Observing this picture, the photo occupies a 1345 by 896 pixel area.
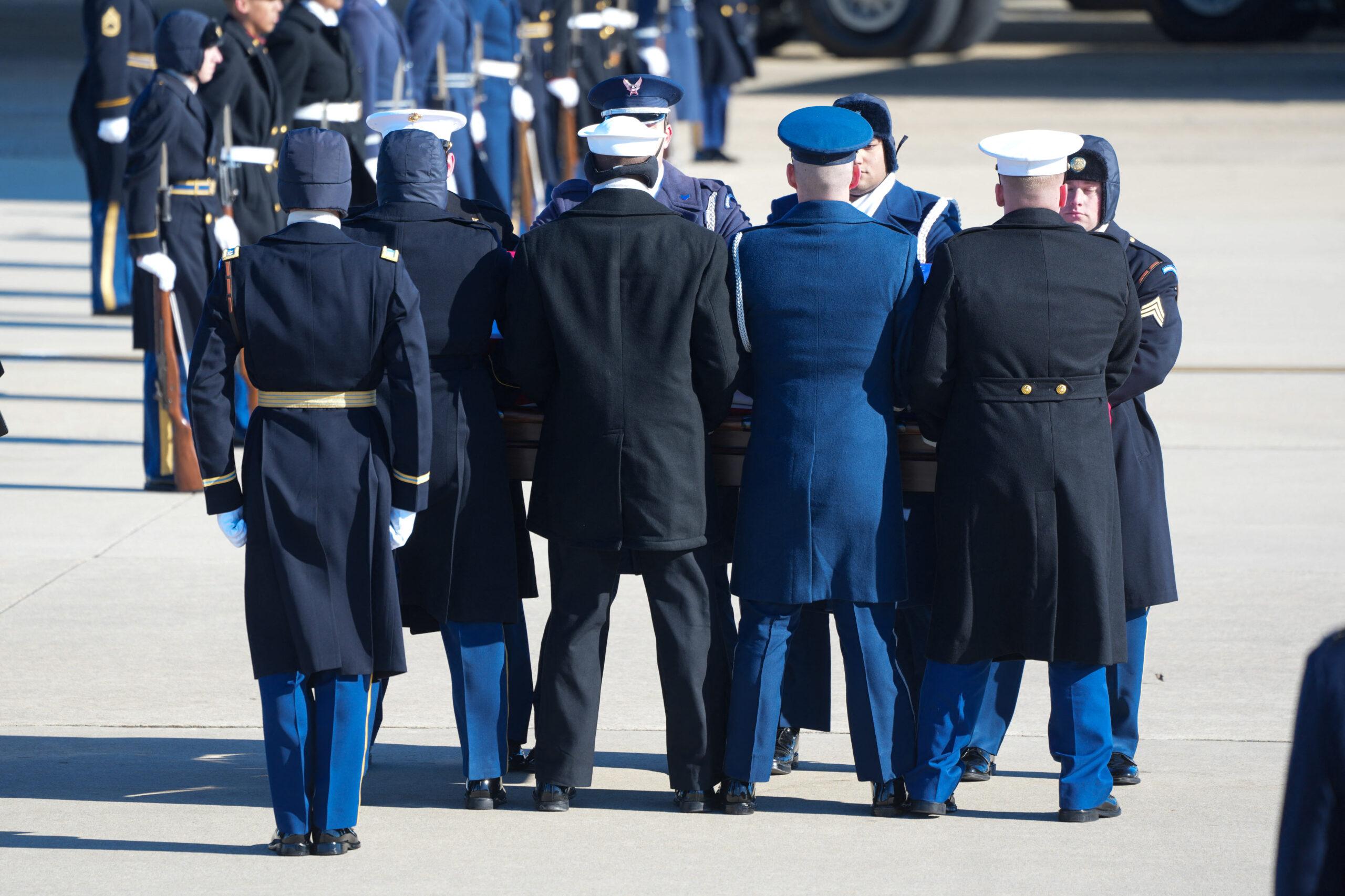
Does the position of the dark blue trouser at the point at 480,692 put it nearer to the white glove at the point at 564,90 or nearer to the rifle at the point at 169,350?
the rifle at the point at 169,350

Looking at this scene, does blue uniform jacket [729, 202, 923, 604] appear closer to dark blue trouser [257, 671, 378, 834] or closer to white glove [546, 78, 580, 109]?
dark blue trouser [257, 671, 378, 834]

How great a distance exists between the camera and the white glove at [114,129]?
984 centimetres

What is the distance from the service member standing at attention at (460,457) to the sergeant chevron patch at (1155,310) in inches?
59.9

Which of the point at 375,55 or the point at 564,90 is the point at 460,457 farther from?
the point at 564,90

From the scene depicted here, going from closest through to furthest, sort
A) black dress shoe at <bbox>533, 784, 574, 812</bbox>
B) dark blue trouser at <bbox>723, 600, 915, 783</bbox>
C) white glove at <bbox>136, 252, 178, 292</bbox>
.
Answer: dark blue trouser at <bbox>723, 600, 915, 783</bbox> → black dress shoe at <bbox>533, 784, 574, 812</bbox> → white glove at <bbox>136, 252, 178, 292</bbox>

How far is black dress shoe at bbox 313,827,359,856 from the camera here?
4.27 meters

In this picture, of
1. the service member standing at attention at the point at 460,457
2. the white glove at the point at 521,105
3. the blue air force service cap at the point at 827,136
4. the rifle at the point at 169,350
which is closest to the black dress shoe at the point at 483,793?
the service member standing at attention at the point at 460,457

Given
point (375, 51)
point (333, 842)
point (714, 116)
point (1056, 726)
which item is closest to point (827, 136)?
point (1056, 726)

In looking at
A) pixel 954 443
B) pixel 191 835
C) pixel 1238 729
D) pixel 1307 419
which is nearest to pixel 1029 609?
pixel 954 443

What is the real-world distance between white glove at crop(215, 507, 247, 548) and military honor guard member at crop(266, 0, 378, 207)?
4.70 meters

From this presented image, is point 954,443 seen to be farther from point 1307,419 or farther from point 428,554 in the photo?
point 1307,419

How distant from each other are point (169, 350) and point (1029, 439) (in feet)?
13.8

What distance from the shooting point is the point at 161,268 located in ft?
24.3

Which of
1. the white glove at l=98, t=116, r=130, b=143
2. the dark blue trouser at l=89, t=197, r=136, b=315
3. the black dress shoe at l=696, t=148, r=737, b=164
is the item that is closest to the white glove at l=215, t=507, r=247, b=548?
the dark blue trouser at l=89, t=197, r=136, b=315
